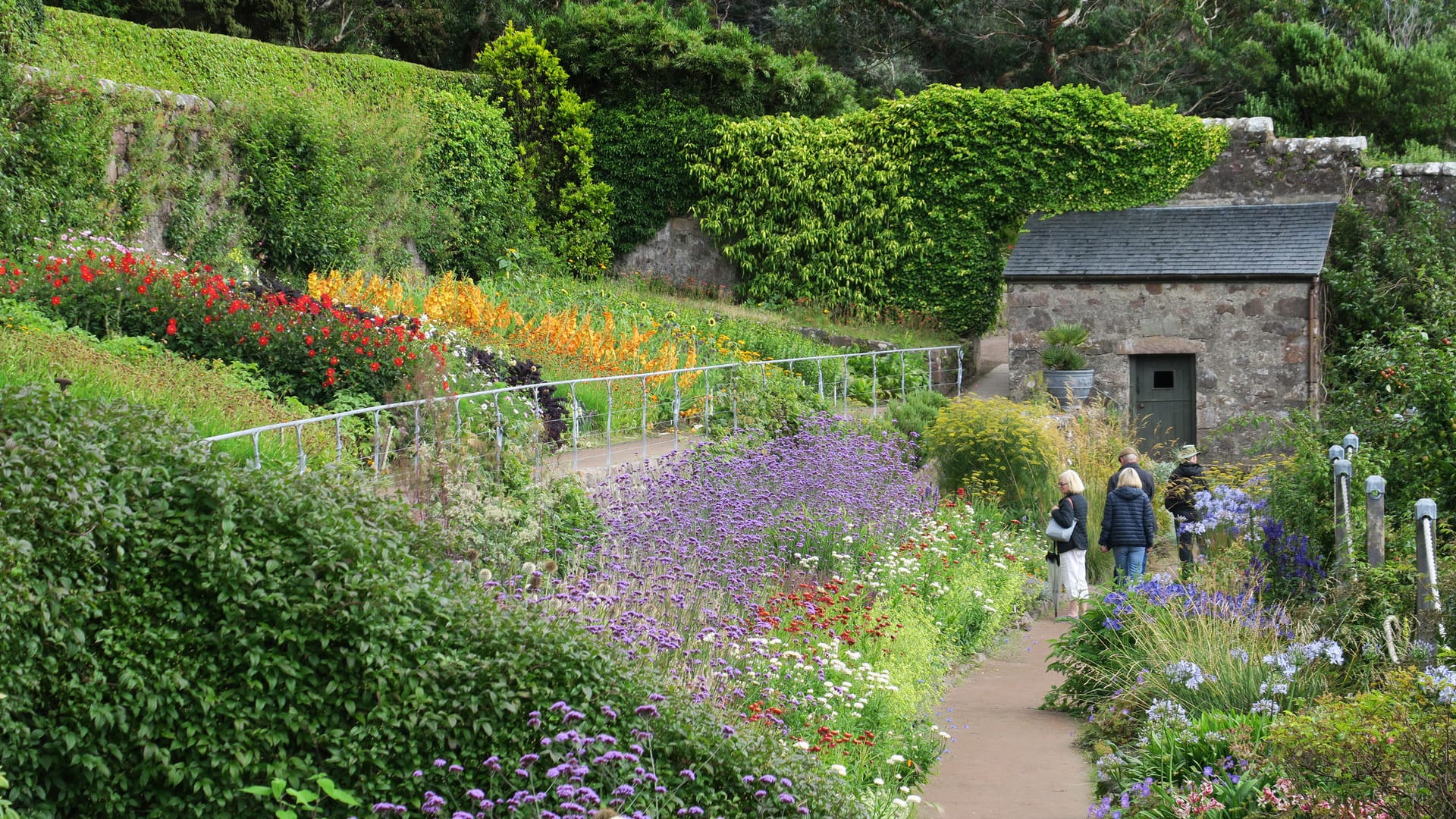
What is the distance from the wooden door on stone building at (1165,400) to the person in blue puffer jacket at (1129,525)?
6.47m

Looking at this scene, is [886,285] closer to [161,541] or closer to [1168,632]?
[1168,632]

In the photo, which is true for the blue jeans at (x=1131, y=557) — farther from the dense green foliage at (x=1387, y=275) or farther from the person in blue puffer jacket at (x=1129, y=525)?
the dense green foliage at (x=1387, y=275)

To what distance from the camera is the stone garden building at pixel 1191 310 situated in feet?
51.8

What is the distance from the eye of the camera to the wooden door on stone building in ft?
53.4

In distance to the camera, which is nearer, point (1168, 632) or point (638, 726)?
point (638, 726)

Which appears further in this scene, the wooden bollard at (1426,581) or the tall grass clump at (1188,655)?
the tall grass clump at (1188,655)

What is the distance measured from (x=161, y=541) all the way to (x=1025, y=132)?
1641cm

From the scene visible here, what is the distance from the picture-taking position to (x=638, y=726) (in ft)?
14.4

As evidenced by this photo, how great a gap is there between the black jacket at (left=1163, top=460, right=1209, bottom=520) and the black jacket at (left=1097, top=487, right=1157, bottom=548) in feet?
2.03

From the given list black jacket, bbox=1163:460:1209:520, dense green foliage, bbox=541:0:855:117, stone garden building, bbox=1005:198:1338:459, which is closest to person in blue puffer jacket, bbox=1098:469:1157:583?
black jacket, bbox=1163:460:1209:520

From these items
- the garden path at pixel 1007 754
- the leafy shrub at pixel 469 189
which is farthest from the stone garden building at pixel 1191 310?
the garden path at pixel 1007 754

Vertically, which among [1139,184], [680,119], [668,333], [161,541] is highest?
[680,119]

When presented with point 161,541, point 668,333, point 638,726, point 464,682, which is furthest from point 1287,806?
point 668,333

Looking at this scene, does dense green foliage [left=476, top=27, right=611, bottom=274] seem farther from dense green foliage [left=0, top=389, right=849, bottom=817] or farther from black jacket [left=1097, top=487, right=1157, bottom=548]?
dense green foliage [left=0, top=389, right=849, bottom=817]
